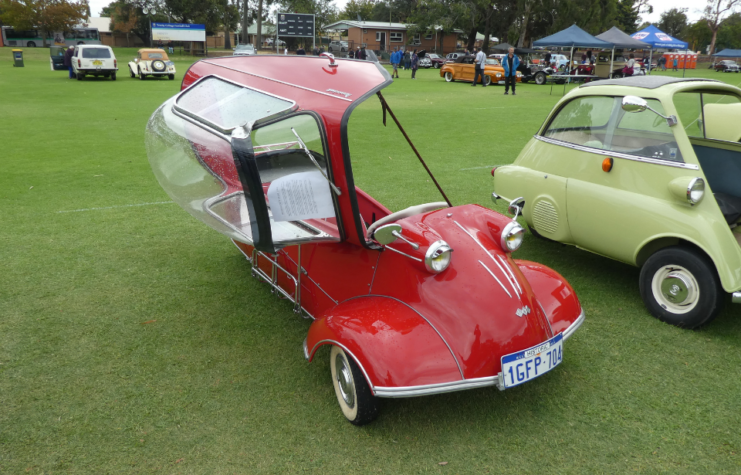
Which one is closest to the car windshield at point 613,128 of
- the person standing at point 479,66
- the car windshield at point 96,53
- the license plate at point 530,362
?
the license plate at point 530,362

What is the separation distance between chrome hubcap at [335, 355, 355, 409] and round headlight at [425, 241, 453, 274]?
67 centimetres

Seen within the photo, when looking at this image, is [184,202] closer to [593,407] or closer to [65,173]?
[593,407]

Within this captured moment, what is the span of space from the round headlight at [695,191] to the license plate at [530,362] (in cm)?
166

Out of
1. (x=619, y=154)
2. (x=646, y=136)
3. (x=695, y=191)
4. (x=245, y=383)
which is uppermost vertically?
(x=646, y=136)

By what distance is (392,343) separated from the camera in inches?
101

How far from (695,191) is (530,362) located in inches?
77.6

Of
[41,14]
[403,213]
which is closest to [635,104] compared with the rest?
[403,213]

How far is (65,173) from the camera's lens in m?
7.65

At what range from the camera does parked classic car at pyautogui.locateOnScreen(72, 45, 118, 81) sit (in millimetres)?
22438

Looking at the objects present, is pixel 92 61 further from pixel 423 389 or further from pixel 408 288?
pixel 423 389

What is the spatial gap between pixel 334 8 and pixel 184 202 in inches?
3311

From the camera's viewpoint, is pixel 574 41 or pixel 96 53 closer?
pixel 574 41

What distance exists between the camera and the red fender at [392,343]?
2.48 metres

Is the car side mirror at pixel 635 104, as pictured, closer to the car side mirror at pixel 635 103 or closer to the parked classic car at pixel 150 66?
the car side mirror at pixel 635 103
